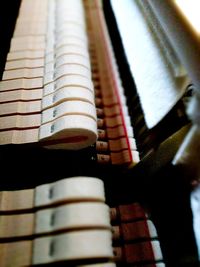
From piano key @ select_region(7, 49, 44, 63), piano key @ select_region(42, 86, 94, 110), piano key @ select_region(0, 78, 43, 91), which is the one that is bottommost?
piano key @ select_region(42, 86, 94, 110)

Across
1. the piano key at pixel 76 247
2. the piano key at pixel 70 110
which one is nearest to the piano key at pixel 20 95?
the piano key at pixel 70 110

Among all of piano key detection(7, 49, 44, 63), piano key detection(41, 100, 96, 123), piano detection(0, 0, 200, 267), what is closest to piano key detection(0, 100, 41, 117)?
piano detection(0, 0, 200, 267)

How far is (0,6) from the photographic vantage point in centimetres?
287

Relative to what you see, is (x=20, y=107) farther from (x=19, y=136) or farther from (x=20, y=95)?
(x=19, y=136)

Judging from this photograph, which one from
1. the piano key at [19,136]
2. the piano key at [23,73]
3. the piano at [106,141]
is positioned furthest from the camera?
the piano key at [23,73]

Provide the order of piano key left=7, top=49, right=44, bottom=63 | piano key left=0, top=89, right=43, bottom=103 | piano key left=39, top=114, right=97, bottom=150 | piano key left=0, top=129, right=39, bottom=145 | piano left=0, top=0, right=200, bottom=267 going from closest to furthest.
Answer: piano left=0, top=0, right=200, bottom=267, piano key left=39, top=114, right=97, bottom=150, piano key left=0, top=129, right=39, bottom=145, piano key left=0, top=89, right=43, bottom=103, piano key left=7, top=49, right=44, bottom=63

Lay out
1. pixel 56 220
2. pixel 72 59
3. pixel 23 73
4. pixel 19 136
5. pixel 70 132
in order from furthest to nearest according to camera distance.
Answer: pixel 23 73
pixel 72 59
pixel 19 136
pixel 70 132
pixel 56 220

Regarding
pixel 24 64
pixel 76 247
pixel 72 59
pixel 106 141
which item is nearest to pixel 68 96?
pixel 72 59

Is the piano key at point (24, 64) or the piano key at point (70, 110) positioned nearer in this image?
the piano key at point (70, 110)

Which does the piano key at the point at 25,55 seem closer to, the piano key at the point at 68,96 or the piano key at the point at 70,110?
the piano key at the point at 68,96

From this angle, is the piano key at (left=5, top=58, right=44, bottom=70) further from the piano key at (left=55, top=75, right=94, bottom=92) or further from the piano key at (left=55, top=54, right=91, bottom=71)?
the piano key at (left=55, top=75, right=94, bottom=92)

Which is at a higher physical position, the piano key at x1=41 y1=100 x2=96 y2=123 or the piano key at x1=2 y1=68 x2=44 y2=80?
the piano key at x1=2 y1=68 x2=44 y2=80

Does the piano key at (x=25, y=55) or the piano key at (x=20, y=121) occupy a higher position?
the piano key at (x=25, y=55)

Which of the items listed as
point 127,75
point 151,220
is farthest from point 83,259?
point 127,75
